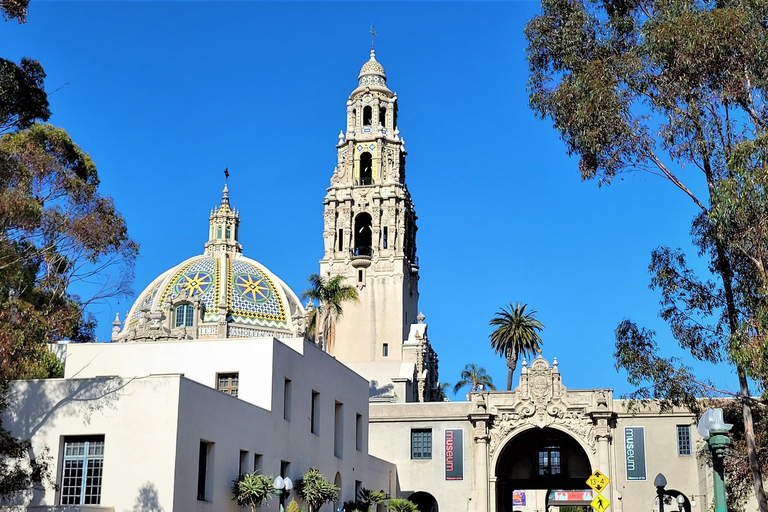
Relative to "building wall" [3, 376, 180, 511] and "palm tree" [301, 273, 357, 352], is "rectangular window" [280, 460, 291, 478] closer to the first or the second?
"building wall" [3, 376, 180, 511]

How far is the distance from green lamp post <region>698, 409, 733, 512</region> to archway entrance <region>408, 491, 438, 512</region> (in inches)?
1377

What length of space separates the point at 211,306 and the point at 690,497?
38167 mm

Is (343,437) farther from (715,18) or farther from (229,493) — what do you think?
(715,18)

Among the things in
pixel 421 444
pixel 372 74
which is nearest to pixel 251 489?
pixel 421 444

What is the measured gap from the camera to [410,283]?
245ft

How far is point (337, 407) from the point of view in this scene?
133ft

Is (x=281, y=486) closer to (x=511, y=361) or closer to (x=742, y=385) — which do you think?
(x=742, y=385)

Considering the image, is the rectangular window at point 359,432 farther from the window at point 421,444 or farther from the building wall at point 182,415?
the window at point 421,444

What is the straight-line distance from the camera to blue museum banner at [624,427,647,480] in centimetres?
4981

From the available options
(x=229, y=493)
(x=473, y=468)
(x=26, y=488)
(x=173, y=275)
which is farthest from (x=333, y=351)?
(x=26, y=488)

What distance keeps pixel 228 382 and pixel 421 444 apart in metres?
A: 20.8

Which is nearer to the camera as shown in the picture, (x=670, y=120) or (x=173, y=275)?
(x=670, y=120)

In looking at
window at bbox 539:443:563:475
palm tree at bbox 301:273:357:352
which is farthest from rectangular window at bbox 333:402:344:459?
palm tree at bbox 301:273:357:352

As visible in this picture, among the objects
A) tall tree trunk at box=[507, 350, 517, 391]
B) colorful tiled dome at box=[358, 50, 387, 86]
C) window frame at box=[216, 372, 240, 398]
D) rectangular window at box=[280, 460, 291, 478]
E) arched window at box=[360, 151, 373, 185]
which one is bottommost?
rectangular window at box=[280, 460, 291, 478]
